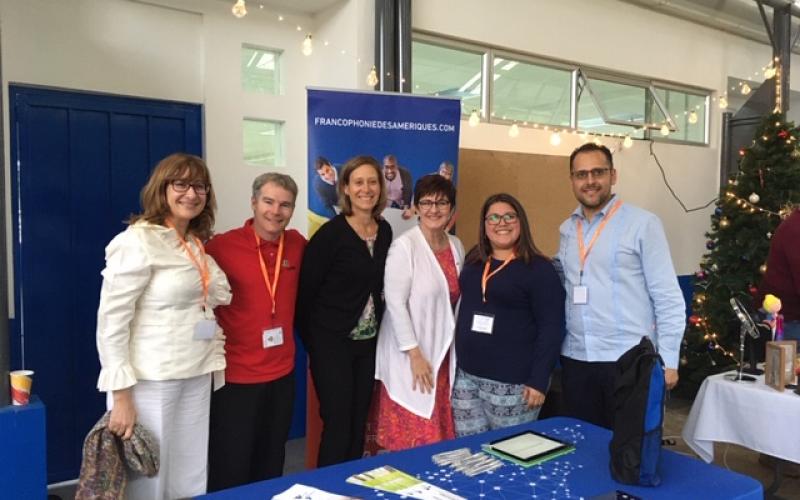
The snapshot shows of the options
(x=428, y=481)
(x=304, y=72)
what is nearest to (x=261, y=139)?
(x=304, y=72)

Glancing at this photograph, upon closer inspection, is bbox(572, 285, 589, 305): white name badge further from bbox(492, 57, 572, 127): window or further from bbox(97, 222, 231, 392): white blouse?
bbox(492, 57, 572, 127): window

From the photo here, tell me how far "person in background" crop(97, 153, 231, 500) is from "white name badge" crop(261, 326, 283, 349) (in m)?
0.19

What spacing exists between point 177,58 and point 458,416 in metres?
2.58

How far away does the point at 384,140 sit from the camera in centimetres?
340

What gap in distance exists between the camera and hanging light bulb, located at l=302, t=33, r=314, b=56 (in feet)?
11.9

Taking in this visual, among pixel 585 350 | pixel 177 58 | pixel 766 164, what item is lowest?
pixel 585 350

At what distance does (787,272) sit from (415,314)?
2.02m

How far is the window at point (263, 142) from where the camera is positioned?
3768 millimetres

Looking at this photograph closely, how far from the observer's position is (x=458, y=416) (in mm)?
2330

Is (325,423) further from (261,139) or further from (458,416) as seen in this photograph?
(261,139)

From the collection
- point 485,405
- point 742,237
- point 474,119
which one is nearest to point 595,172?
point 485,405

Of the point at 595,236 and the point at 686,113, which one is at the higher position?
the point at 686,113

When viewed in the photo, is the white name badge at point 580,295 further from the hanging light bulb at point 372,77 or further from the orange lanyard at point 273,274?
the hanging light bulb at point 372,77

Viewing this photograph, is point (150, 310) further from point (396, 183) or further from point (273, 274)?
point (396, 183)
